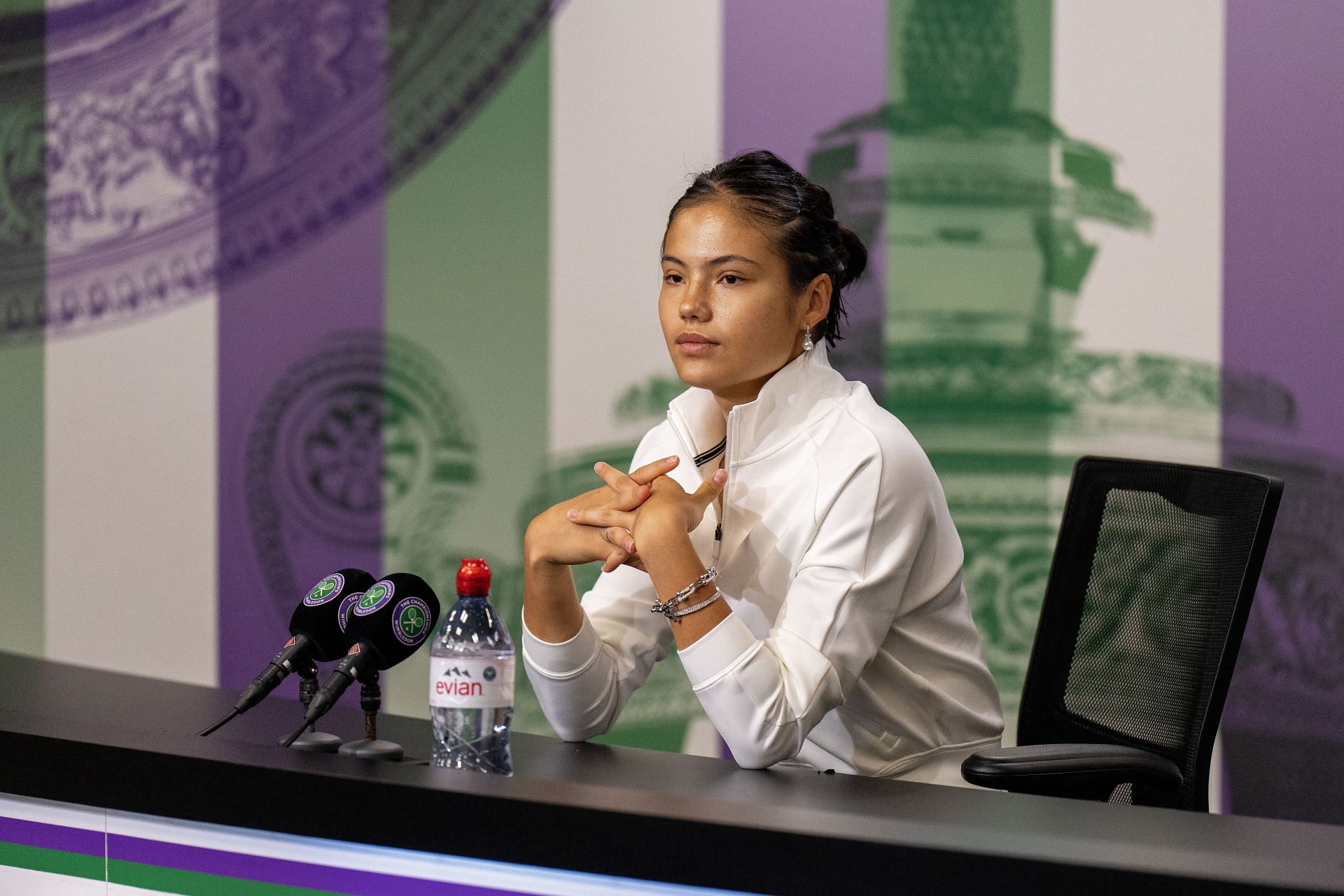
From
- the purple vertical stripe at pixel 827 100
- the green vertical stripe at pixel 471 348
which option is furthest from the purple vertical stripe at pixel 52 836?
the purple vertical stripe at pixel 827 100

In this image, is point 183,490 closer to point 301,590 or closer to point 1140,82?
point 301,590

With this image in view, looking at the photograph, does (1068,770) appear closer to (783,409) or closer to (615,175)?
(783,409)

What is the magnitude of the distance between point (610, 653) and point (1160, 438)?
4.66 ft

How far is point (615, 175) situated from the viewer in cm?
290

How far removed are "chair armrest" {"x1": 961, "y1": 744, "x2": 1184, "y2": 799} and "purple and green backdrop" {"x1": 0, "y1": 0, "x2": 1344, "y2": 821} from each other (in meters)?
1.11

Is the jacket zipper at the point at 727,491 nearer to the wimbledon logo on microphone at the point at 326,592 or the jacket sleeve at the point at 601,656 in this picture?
the jacket sleeve at the point at 601,656

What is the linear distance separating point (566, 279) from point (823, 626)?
1628 mm

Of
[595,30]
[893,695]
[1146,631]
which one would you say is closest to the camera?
[893,695]

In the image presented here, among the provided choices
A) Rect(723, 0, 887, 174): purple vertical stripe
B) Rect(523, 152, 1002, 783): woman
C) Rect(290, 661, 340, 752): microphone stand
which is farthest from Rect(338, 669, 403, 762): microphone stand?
Rect(723, 0, 887, 174): purple vertical stripe

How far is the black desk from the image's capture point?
1007 millimetres

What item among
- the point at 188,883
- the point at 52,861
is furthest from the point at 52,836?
the point at 188,883

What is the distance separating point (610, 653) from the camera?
1692 millimetres

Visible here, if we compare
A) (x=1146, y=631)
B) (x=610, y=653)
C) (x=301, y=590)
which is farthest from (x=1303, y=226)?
(x=301, y=590)

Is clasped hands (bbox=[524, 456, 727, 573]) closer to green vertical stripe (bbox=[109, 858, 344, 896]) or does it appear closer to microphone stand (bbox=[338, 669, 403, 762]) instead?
microphone stand (bbox=[338, 669, 403, 762])
